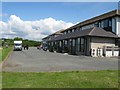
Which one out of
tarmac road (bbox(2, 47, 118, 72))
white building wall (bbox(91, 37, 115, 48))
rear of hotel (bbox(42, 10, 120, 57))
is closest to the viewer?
tarmac road (bbox(2, 47, 118, 72))

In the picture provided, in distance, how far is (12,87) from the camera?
26.9 feet

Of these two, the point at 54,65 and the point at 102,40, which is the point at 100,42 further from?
the point at 54,65

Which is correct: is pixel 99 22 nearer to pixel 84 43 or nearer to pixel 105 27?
pixel 105 27

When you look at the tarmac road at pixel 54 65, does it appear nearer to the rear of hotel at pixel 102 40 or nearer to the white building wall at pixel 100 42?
the rear of hotel at pixel 102 40

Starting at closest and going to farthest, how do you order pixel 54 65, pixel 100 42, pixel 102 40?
pixel 54 65 → pixel 100 42 → pixel 102 40

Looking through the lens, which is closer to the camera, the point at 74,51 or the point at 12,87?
the point at 12,87

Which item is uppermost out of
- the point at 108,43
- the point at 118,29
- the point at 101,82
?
the point at 118,29

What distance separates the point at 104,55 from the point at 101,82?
1002 inches

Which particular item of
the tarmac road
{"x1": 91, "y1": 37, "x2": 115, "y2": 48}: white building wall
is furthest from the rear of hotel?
the tarmac road

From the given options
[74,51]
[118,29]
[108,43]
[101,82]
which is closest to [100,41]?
[108,43]

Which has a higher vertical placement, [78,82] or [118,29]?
[118,29]

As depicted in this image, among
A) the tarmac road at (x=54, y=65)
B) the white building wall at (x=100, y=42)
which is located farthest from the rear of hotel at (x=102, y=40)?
the tarmac road at (x=54, y=65)

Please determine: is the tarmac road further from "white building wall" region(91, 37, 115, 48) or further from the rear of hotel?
"white building wall" region(91, 37, 115, 48)

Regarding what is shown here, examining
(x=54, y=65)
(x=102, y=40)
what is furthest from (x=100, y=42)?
(x=54, y=65)
